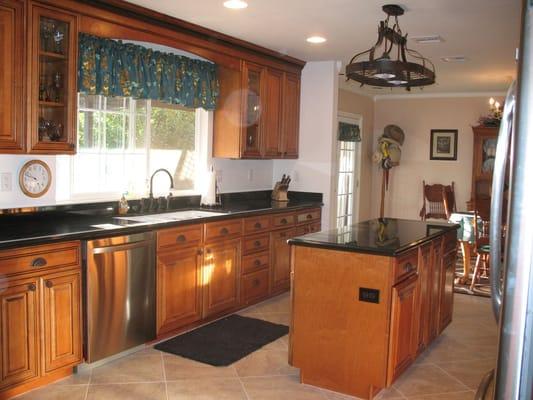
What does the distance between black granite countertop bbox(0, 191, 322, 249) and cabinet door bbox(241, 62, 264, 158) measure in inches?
24.3

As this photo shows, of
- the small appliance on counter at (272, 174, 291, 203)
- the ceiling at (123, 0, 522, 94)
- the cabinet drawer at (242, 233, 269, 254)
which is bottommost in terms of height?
the cabinet drawer at (242, 233, 269, 254)

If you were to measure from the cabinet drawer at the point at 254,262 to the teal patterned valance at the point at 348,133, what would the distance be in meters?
3.16

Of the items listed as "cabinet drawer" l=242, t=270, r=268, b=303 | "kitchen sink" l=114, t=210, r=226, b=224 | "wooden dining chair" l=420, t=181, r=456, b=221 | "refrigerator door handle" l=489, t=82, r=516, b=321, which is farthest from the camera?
"wooden dining chair" l=420, t=181, r=456, b=221

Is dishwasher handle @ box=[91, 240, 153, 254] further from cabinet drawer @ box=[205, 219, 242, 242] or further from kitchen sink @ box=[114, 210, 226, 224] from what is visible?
cabinet drawer @ box=[205, 219, 242, 242]

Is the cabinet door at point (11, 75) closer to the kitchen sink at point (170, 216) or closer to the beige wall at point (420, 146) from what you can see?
the kitchen sink at point (170, 216)

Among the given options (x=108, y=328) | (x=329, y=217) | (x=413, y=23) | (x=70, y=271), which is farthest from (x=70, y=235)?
(x=329, y=217)

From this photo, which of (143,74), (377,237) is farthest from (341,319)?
(143,74)

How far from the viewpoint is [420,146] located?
8742 millimetres

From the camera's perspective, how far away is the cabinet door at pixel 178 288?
13.2ft

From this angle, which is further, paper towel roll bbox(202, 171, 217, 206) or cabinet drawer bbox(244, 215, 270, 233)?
paper towel roll bbox(202, 171, 217, 206)

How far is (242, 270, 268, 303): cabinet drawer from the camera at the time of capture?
500 cm

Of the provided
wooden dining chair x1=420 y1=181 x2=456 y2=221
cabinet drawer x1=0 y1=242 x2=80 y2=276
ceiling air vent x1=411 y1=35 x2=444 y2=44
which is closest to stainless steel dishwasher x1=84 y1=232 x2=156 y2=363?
cabinet drawer x1=0 y1=242 x2=80 y2=276

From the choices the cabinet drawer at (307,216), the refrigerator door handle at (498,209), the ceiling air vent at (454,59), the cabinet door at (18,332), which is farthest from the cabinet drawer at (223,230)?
the refrigerator door handle at (498,209)

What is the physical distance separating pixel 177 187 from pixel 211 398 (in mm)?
2367
